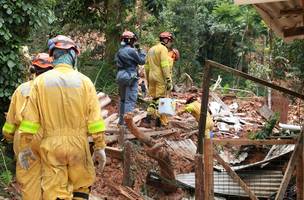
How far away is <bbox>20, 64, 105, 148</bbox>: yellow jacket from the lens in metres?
5.16

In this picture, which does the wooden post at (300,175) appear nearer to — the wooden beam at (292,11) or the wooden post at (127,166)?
the wooden beam at (292,11)

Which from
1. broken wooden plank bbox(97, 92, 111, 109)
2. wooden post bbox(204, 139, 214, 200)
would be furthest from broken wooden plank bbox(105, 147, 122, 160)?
broken wooden plank bbox(97, 92, 111, 109)

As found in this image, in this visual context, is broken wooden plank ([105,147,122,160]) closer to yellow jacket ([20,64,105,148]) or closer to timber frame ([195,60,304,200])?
timber frame ([195,60,304,200])

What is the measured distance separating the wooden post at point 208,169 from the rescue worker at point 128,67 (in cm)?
465

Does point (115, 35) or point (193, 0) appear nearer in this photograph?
point (115, 35)

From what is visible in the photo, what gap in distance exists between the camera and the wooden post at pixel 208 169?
554 centimetres

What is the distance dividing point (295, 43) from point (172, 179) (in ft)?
11.8

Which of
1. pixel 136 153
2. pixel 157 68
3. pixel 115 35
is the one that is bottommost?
pixel 136 153

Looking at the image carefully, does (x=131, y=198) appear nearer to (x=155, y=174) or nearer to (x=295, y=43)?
(x=155, y=174)

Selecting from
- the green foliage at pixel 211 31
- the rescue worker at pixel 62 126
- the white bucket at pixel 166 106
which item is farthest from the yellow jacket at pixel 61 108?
the green foliage at pixel 211 31

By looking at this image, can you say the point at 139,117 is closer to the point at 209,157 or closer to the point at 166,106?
the point at 166,106

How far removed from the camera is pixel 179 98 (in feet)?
49.1

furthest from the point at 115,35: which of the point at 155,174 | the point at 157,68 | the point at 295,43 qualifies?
the point at 155,174

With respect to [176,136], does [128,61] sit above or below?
above
